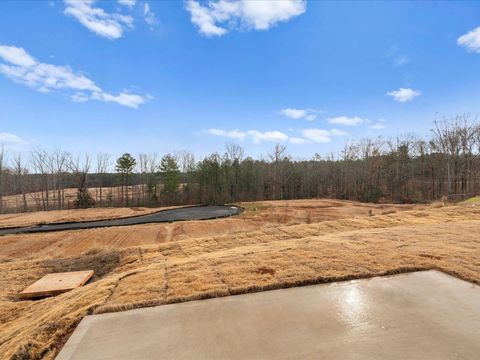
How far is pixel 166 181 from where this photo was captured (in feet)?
126

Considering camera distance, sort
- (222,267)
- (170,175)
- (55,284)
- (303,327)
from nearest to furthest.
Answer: (303,327) < (222,267) < (55,284) < (170,175)

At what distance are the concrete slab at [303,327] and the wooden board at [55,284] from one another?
200 inches

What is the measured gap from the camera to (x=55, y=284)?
799 cm

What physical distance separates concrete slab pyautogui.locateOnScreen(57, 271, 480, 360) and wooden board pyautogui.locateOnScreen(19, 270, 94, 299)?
508 cm

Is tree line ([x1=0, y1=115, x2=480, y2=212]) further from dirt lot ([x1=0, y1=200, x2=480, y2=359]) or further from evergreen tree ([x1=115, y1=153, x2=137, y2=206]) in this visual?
dirt lot ([x1=0, y1=200, x2=480, y2=359])

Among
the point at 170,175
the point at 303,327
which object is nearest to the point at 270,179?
the point at 170,175

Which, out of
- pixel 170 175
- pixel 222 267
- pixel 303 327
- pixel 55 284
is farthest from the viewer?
pixel 170 175

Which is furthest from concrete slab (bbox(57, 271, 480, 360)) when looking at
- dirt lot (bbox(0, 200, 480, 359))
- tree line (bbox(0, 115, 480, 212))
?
tree line (bbox(0, 115, 480, 212))

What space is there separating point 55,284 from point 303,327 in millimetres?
8022

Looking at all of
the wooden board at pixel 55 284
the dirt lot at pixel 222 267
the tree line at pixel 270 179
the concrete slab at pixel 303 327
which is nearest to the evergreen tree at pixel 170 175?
the tree line at pixel 270 179

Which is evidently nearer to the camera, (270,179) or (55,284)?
(55,284)

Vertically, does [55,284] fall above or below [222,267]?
below

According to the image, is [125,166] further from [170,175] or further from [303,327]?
[303,327]

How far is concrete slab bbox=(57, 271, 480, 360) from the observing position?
9.00ft
